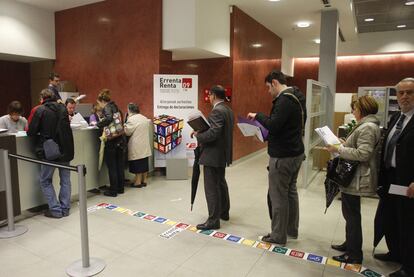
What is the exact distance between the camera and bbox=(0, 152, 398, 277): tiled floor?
261 cm

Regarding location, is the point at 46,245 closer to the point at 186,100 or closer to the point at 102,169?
the point at 102,169

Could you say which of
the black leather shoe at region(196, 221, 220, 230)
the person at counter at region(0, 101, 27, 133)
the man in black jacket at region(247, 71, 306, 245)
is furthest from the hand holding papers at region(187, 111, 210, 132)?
the person at counter at region(0, 101, 27, 133)

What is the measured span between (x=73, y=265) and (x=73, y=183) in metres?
1.76

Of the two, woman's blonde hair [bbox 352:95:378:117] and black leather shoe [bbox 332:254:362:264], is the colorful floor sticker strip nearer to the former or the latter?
black leather shoe [bbox 332:254:362:264]

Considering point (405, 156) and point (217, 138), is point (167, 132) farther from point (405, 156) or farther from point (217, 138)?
point (405, 156)

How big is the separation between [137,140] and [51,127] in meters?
1.47

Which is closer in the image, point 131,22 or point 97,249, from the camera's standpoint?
point 97,249

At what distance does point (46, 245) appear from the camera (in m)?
3.00

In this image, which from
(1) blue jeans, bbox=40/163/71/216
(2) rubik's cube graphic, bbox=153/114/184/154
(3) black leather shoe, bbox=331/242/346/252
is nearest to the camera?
(3) black leather shoe, bbox=331/242/346/252

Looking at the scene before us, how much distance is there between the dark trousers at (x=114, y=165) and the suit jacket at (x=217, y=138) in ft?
5.83

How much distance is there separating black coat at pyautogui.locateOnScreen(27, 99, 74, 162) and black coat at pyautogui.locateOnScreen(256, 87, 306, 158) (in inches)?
87.5

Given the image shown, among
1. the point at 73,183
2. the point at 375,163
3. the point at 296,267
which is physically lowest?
the point at 296,267

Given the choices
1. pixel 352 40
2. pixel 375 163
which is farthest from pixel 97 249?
pixel 352 40

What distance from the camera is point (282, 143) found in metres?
2.78
